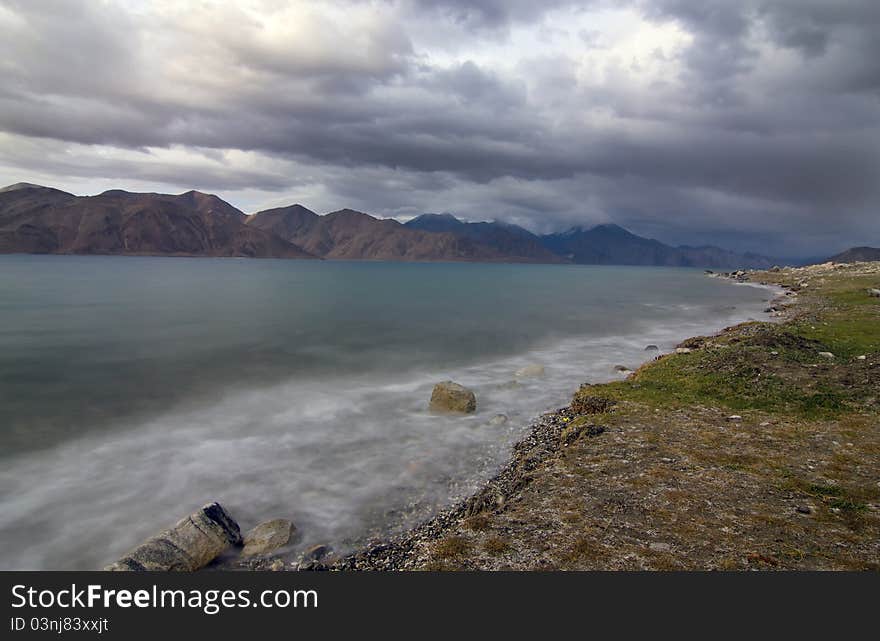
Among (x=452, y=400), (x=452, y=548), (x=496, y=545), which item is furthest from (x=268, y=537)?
(x=452, y=400)

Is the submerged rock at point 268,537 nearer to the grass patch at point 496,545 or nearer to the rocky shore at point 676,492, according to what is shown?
the rocky shore at point 676,492

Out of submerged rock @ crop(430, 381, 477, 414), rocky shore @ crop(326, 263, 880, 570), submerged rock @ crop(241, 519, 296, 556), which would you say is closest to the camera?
rocky shore @ crop(326, 263, 880, 570)

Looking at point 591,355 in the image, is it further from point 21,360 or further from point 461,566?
point 21,360

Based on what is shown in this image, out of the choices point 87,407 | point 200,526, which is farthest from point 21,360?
point 200,526

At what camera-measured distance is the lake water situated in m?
19.8

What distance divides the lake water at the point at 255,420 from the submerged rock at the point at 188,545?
242 cm

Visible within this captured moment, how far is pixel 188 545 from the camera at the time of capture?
15680mm

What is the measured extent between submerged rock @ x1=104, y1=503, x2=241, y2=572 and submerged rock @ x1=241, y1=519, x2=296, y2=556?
1.69 ft

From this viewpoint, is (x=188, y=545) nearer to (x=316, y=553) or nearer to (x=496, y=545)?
(x=316, y=553)

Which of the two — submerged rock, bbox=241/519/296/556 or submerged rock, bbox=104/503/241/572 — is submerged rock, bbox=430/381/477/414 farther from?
submerged rock, bbox=104/503/241/572

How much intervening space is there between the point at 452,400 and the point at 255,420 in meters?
13.4

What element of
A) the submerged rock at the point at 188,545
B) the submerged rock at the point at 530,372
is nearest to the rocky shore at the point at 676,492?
the submerged rock at the point at 188,545

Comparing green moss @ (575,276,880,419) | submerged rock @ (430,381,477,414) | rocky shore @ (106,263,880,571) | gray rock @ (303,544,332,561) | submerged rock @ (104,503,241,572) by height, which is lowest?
gray rock @ (303,544,332,561)

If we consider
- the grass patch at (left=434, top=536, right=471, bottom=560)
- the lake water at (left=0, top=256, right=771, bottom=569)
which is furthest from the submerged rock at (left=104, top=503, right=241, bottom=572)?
the grass patch at (left=434, top=536, right=471, bottom=560)
